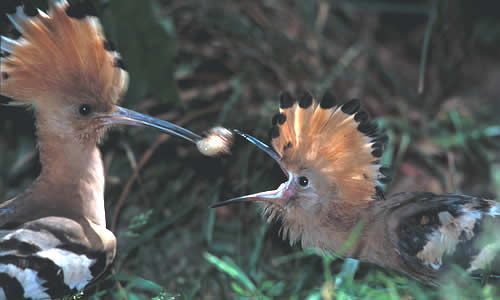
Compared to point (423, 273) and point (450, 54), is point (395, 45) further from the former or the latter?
point (423, 273)

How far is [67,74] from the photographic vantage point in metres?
2.09

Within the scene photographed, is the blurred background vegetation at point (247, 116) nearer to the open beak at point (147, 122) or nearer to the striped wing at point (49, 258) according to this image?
the striped wing at point (49, 258)

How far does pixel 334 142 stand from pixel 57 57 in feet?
3.36

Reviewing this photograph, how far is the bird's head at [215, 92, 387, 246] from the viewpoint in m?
2.07

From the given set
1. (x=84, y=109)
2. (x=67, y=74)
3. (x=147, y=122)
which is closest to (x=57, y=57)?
(x=67, y=74)

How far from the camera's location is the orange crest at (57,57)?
2006 millimetres

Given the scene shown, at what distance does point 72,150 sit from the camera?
7.18 ft

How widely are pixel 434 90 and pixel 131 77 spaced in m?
1.95

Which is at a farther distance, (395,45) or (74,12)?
(395,45)

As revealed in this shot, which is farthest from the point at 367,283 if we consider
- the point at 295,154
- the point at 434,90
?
the point at 434,90

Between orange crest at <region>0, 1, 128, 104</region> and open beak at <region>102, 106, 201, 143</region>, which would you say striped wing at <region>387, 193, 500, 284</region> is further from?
orange crest at <region>0, 1, 128, 104</region>

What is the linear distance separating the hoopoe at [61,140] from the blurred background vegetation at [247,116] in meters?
0.37

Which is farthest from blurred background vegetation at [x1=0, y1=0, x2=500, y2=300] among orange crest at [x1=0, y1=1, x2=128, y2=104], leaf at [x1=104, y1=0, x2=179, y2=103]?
orange crest at [x1=0, y1=1, x2=128, y2=104]

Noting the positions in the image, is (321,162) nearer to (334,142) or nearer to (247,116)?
(334,142)
